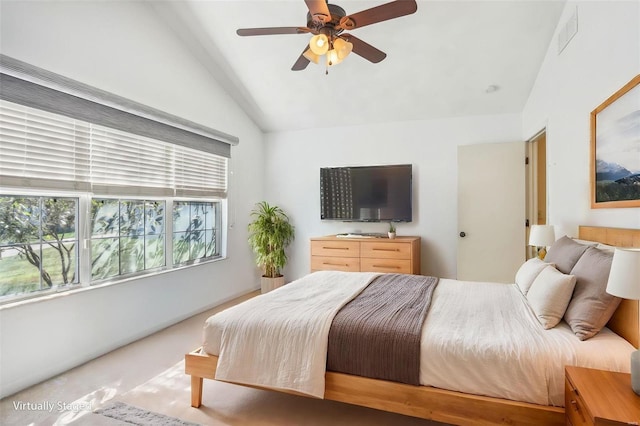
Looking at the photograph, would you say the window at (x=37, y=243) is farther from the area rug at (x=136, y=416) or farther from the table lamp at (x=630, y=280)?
the table lamp at (x=630, y=280)

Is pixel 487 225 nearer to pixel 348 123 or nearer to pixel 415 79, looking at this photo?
pixel 415 79

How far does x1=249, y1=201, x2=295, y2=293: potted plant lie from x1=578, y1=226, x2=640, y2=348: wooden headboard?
3463 millimetres

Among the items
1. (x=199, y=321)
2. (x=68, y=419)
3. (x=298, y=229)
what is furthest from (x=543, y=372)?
(x=298, y=229)

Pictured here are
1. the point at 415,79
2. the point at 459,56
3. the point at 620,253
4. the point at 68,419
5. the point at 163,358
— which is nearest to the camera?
the point at 620,253

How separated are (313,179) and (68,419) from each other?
150 inches

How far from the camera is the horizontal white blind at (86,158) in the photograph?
7.48 ft

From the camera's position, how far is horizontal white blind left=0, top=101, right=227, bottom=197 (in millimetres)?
Answer: 2281

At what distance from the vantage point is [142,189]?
3.24 meters

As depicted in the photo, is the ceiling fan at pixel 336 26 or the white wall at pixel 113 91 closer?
the ceiling fan at pixel 336 26

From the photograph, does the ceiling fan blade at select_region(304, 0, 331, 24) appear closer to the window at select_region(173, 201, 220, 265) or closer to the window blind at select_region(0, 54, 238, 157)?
the window blind at select_region(0, 54, 238, 157)

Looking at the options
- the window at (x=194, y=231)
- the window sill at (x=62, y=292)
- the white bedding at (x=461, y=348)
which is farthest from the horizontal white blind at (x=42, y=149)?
the white bedding at (x=461, y=348)

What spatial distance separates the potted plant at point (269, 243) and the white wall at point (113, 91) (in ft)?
1.43

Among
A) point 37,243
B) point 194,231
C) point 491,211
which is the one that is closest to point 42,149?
point 37,243

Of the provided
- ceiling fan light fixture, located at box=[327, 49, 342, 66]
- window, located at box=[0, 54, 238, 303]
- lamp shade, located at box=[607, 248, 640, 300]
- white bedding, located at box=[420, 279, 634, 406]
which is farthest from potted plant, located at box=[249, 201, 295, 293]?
lamp shade, located at box=[607, 248, 640, 300]
